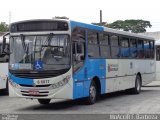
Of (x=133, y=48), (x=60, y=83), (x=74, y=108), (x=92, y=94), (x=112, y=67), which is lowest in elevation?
(x=74, y=108)

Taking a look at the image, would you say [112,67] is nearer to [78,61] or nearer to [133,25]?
[78,61]

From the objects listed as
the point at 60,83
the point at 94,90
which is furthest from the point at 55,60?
the point at 94,90

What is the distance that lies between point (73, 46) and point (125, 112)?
2775 millimetres

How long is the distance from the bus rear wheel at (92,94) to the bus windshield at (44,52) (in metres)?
2.11

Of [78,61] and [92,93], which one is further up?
[78,61]

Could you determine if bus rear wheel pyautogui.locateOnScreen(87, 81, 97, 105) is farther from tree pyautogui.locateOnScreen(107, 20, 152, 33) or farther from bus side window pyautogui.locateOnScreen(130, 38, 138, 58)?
tree pyautogui.locateOnScreen(107, 20, 152, 33)

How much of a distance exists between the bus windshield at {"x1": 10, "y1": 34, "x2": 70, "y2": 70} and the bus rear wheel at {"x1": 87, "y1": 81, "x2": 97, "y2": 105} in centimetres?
211

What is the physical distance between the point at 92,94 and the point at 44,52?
2805 mm

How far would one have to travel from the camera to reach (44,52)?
14.6 meters

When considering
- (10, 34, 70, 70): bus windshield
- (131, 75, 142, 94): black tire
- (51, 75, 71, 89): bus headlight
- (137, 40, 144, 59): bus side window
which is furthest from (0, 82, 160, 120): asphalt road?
(137, 40, 144, 59): bus side window

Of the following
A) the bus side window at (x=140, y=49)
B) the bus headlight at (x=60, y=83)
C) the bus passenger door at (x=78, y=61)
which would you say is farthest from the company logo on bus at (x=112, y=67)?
the bus headlight at (x=60, y=83)

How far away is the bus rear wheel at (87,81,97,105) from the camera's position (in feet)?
53.1

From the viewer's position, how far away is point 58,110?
583 inches

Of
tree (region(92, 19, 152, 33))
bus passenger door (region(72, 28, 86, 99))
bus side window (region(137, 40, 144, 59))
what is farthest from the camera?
tree (region(92, 19, 152, 33))
